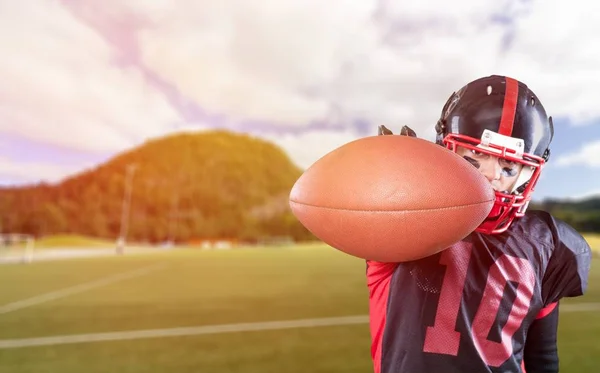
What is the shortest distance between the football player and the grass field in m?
1.97

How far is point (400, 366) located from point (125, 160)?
49.9m

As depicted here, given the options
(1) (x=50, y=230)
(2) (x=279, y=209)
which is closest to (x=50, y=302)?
(1) (x=50, y=230)

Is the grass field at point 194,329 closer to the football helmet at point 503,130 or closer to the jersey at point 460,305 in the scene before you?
the jersey at point 460,305

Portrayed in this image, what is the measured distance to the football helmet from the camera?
1221 millimetres

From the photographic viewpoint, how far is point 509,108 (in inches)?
49.3

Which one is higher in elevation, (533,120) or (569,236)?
(533,120)

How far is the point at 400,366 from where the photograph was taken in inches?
45.3

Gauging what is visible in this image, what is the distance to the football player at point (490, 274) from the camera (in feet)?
3.75

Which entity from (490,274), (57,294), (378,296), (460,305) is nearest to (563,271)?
(490,274)

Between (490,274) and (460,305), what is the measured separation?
13 centimetres

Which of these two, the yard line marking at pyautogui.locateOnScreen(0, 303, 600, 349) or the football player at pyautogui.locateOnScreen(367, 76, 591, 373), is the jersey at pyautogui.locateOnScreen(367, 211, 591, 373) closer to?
the football player at pyautogui.locateOnScreen(367, 76, 591, 373)

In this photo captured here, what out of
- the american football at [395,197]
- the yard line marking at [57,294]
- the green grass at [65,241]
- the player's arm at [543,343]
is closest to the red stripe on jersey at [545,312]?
the player's arm at [543,343]

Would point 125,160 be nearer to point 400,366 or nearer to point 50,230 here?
point 50,230

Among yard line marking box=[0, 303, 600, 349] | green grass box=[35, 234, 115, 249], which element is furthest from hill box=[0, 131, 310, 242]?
yard line marking box=[0, 303, 600, 349]
